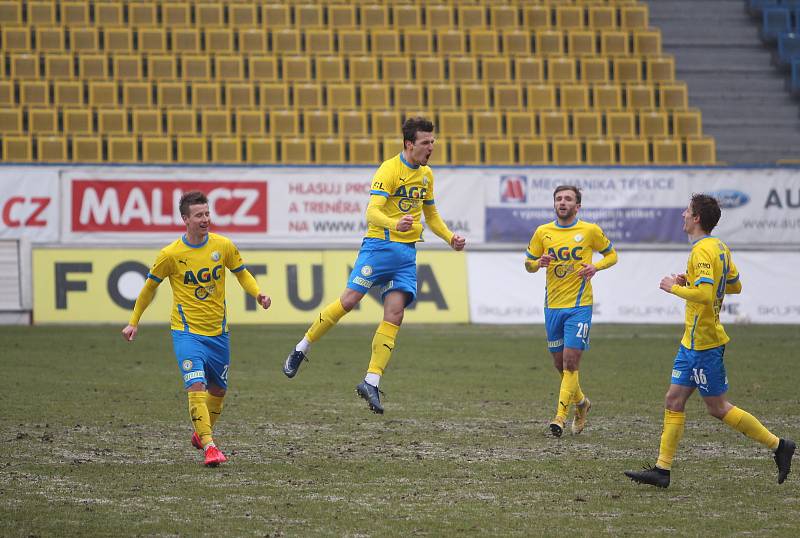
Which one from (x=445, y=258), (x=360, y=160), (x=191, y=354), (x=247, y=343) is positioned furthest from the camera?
(x=360, y=160)

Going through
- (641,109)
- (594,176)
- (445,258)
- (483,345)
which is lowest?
(483,345)

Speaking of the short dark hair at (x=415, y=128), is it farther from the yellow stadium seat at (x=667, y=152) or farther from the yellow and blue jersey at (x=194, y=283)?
the yellow stadium seat at (x=667, y=152)

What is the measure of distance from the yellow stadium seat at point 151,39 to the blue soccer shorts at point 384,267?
20152 millimetres

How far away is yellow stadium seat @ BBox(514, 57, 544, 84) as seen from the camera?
2939 centimetres

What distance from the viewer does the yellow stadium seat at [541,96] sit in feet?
94.1

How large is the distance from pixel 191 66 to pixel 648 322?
42.3 ft

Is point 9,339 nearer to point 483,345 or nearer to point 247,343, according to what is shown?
point 247,343

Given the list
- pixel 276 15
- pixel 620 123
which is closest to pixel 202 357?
pixel 620 123

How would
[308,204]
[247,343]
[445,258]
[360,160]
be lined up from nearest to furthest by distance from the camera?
[247,343] < [445,258] < [308,204] < [360,160]

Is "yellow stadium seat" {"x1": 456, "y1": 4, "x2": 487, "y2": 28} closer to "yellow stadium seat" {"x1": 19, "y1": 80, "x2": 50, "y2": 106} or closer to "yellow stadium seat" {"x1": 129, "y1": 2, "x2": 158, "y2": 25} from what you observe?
"yellow stadium seat" {"x1": 129, "y1": 2, "x2": 158, "y2": 25}

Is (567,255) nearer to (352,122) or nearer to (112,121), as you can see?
(352,122)

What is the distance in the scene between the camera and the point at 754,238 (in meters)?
25.7

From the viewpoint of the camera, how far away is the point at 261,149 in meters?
26.3

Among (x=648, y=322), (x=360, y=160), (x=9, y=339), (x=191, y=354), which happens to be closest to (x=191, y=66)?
(x=360, y=160)
